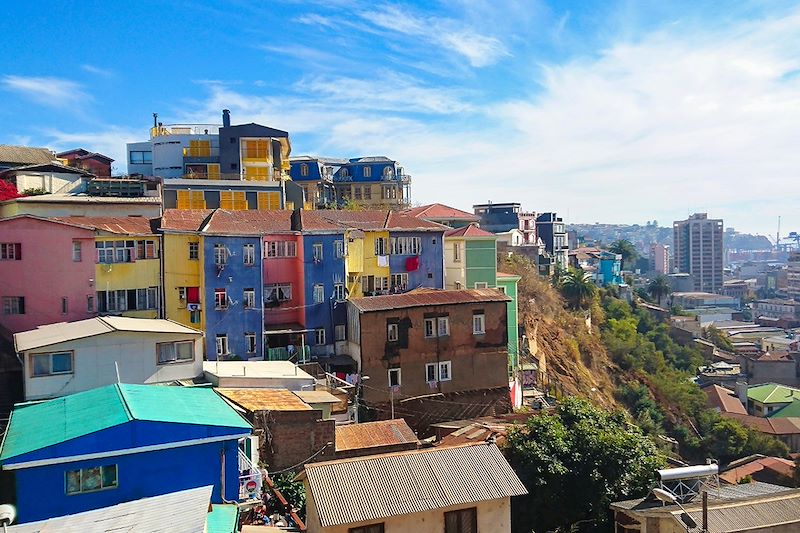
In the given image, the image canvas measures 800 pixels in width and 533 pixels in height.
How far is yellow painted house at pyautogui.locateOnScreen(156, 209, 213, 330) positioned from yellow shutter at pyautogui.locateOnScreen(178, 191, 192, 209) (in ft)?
25.7

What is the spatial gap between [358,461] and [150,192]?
909 inches

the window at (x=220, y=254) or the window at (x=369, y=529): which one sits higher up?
the window at (x=220, y=254)

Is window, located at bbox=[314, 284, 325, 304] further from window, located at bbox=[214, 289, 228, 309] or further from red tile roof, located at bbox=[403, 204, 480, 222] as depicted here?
red tile roof, located at bbox=[403, 204, 480, 222]

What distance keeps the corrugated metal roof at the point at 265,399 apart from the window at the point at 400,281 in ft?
39.6

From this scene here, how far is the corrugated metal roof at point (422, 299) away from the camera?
27.1 metres

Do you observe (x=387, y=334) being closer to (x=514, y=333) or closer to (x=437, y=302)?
(x=437, y=302)

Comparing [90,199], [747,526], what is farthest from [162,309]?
[747,526]

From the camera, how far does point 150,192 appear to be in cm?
3378

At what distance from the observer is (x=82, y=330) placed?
21.2m

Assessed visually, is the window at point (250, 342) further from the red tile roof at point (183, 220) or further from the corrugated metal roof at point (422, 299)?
the red tile roof at point (183, 220)

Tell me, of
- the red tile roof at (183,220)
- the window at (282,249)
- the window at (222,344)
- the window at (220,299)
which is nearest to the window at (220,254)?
the window at (220,299)

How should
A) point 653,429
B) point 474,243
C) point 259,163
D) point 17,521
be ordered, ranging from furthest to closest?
point 653,429 → point 259,163 → point 474,243 → point 17,521

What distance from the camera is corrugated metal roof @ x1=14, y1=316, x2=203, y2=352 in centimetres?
2020

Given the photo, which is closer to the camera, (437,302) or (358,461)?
(358,461)
